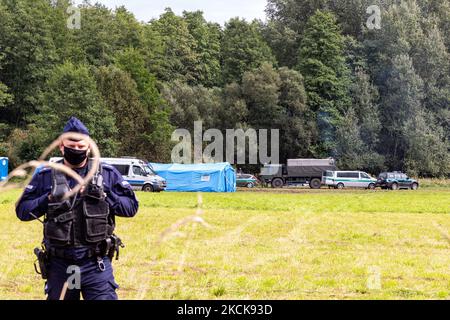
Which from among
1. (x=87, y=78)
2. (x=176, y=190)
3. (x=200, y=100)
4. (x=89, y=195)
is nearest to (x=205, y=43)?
(x=200, y=100)

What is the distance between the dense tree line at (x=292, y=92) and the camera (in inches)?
2699

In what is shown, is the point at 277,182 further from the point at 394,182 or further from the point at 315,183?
the point at 394,182

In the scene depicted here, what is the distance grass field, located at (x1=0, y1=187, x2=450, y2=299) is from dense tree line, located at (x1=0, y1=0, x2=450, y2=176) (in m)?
44.6

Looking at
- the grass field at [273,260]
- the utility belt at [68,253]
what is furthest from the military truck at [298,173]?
the utility belt at [68,253]

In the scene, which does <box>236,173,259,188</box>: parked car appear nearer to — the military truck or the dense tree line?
the military truck

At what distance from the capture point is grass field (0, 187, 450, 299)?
30.4ft

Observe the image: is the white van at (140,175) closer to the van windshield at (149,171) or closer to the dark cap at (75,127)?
the van windshield at (149,171)

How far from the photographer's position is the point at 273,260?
41.8 ft

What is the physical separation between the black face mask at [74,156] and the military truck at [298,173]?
5808 cm

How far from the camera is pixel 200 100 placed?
7319cm
